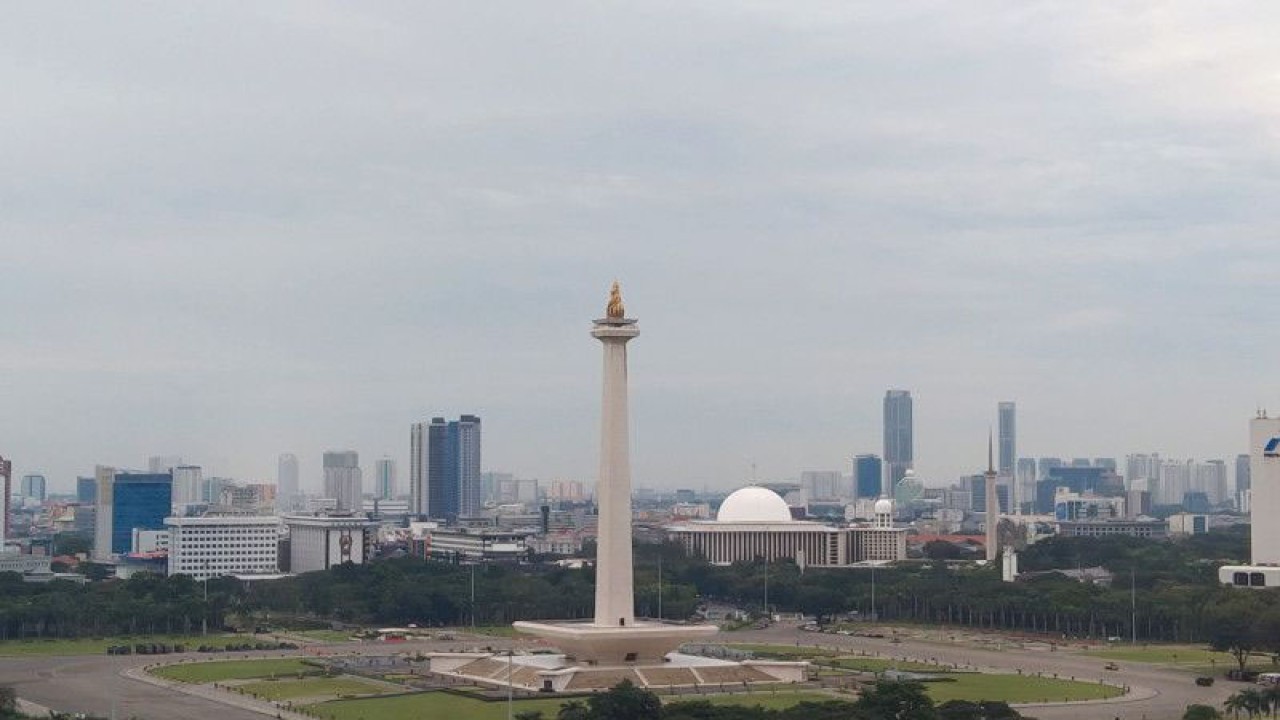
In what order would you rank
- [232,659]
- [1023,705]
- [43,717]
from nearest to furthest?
[43,717], [1023,705], [232,659]

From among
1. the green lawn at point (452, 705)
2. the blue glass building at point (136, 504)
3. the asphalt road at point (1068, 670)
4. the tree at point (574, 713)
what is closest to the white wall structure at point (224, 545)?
the blue glass building at point (136, 504)

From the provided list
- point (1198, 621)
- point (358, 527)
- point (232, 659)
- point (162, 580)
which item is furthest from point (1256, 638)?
point (358, 527)

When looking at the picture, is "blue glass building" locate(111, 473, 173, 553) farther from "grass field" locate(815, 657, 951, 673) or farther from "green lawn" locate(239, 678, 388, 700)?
"green lawn" locate(239, 678, 388, 700)

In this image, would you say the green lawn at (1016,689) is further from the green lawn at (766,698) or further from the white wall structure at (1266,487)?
the white wall structure at (1266,487)

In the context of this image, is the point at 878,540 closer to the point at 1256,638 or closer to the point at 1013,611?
the point at 1013,611

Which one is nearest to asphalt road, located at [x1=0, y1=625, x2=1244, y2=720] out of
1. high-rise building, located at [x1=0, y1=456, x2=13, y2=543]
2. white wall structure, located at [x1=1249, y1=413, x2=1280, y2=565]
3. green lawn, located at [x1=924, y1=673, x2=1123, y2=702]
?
green lawn, located at [x1=924, y1=673, x2=1123, y2=702]

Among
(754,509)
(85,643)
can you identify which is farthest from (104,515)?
(85,643)
